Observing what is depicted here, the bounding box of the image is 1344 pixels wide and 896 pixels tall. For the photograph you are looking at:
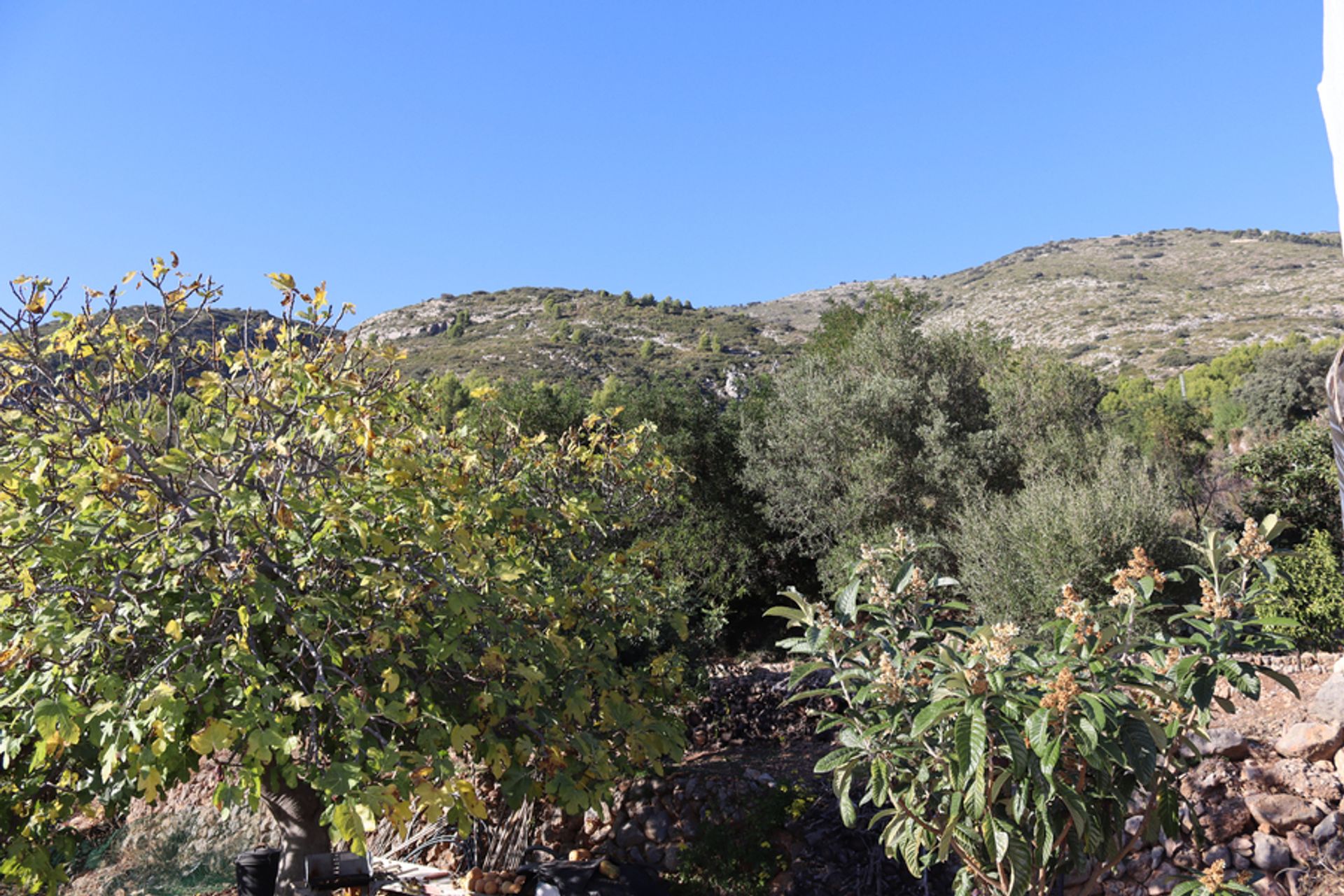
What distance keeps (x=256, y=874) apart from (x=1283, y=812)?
20.2 feet

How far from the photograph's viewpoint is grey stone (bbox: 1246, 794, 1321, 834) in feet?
15.4

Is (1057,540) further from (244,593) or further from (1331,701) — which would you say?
(244,593)

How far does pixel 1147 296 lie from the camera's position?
55.2 m

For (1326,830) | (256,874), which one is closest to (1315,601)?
(1326,830)

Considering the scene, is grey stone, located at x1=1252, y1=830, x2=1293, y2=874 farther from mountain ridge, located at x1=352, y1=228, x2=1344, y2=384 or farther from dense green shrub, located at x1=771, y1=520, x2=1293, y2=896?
mountain ridge, located at x1=352, y1=228, x2=1344, y2=384

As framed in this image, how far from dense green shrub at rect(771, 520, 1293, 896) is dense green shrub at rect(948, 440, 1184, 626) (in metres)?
6.45

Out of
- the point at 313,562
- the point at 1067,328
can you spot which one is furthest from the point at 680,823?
the point at 1067,328

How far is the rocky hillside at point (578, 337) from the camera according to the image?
144ft

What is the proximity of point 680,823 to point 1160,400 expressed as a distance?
27724mm

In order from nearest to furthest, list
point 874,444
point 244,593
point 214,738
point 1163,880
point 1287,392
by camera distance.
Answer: point 214,738 → point 244,593 → point 1163,880 → point 874,444 → point 1287,392

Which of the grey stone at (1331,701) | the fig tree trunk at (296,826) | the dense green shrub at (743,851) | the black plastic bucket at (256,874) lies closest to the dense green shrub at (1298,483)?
the grey stone at (1331,701)

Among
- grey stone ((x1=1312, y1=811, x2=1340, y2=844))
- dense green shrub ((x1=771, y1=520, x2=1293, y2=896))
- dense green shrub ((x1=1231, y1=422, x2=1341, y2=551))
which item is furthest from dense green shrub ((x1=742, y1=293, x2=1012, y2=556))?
dense green shrub ((x1=771, y1=520, x2=1293, y2=896))

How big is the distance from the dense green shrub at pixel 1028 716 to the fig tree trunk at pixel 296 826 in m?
3.09

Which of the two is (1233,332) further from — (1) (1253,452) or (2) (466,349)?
(2) (466,349)
